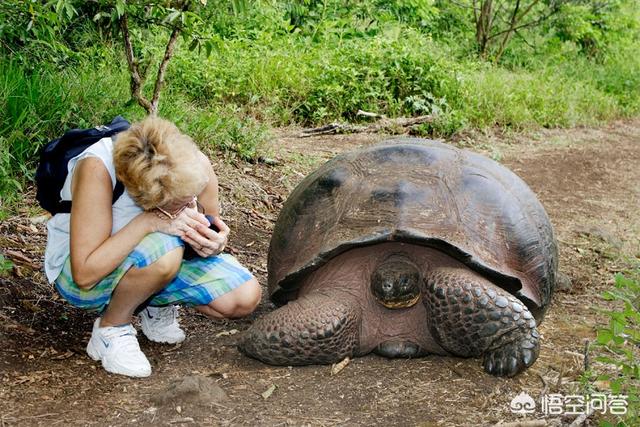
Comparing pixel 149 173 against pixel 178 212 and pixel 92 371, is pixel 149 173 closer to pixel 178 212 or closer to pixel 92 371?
pixel 178 212

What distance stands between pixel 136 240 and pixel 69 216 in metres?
0.30

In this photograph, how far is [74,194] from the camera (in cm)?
283

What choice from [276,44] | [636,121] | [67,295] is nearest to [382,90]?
[276,44]

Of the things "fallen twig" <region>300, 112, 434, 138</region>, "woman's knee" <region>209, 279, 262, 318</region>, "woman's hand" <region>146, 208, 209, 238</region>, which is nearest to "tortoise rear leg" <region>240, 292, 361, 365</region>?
"woman's knee" <region>209, 279, 262, 318</region>

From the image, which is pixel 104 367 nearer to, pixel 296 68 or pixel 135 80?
pixel 135 80

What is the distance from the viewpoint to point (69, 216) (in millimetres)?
3004

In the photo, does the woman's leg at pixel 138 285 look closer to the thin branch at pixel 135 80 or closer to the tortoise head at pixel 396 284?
the tortoise head at pixel 396 284

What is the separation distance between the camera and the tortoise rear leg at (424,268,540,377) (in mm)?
2871

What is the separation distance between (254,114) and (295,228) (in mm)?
3541

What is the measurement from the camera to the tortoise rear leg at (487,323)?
9.42 ft

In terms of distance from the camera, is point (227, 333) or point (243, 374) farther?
point (227, 333)

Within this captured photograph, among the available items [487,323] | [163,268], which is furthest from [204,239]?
[487,323]

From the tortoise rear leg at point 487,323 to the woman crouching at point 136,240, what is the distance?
84 centimetres

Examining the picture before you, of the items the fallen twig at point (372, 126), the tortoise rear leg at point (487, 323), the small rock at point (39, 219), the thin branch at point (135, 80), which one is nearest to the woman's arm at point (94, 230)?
the tortoise rear leg at point (487, 323)
